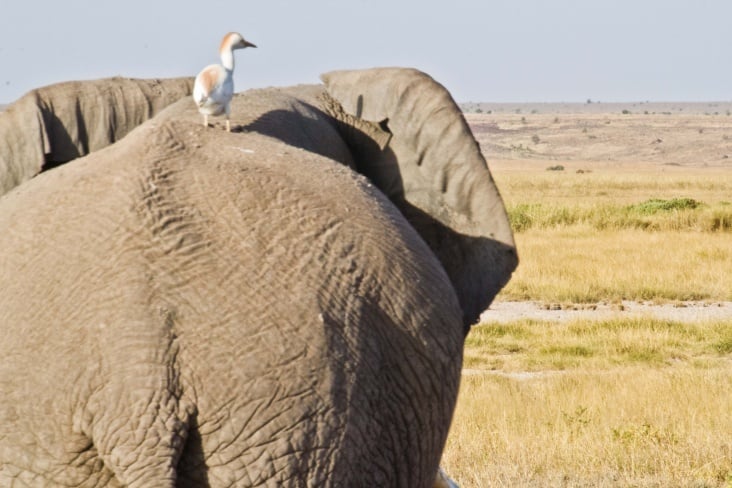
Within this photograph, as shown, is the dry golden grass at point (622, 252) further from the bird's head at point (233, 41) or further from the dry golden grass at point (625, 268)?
the bird's head at point (233, 41)

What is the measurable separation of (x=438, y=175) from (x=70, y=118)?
106 cm

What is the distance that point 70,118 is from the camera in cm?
353

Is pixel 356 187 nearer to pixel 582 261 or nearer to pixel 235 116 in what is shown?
pixel 235 116

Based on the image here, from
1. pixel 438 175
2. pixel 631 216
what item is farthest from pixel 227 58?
pixel 631 216

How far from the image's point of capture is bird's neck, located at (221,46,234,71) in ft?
10.7

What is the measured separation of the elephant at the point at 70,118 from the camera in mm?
3439

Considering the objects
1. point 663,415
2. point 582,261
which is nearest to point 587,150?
point 582,261

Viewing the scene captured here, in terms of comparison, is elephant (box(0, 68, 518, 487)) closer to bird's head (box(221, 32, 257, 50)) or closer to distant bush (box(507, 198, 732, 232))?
bird's head (box(221, 32, 257, 50))

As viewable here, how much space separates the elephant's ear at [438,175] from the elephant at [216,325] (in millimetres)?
668

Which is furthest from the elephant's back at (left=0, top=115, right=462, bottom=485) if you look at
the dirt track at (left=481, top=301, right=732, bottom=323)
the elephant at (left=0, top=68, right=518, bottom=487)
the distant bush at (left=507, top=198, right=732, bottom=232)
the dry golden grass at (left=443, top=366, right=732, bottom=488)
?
the distant bush at (left=507, top=198, right=732, bottom=232)

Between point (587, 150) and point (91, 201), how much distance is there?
369 feet

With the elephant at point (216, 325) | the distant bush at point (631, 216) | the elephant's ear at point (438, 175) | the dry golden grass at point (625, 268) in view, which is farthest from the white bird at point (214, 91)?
the distant bush at point (631, 216)

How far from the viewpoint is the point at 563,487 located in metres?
6.54

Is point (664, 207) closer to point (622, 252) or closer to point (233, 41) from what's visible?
point (622, 252)
